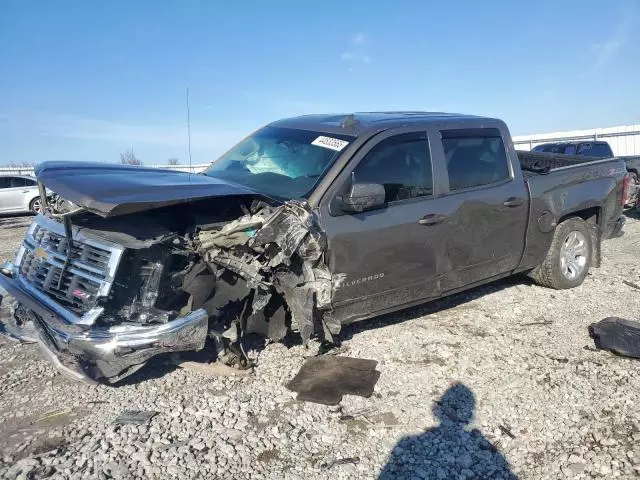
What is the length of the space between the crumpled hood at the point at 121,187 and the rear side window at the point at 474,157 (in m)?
1.96

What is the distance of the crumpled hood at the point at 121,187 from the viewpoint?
2934 millimetres

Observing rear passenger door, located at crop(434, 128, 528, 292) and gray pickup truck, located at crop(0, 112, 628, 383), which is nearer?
gray pickup truck, located at crop(0, 112, 628, 383)

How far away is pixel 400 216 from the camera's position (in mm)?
3883

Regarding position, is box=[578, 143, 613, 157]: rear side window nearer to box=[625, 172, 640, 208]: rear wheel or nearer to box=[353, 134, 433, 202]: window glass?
box=[625, 172, 640, 208]: rear wheel

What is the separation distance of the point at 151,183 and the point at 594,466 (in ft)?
10.5

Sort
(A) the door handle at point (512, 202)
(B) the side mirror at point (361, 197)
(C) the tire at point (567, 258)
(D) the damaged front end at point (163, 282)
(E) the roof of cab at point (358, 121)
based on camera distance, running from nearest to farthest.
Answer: (D) the damaged front end at point (163, 282), (B) the side mirror at point (361, 197), (E) the roof of cab at point (358, 121), (A) the door handle at point (512, 202), (C) the tire at point (567, 258)

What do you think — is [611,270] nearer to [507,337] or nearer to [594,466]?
[507,337]

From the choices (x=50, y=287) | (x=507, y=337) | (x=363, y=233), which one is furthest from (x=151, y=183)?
(x=507, y=337)

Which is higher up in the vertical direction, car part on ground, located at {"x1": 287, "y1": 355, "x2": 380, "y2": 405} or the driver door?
the driver door

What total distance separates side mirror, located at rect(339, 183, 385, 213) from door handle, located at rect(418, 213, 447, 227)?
20.2 inches

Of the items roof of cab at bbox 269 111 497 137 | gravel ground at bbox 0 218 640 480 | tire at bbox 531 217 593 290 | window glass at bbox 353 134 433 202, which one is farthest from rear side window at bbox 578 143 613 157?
window glass at bbox 353 134 433 202

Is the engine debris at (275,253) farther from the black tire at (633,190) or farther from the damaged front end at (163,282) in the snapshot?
the black tire at (633,190)

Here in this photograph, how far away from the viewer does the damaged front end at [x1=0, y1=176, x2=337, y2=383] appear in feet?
10.1

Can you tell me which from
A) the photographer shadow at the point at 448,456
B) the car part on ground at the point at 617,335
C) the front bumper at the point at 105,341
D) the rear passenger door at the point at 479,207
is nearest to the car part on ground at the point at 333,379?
the photographer shadow at the point at 448,456
